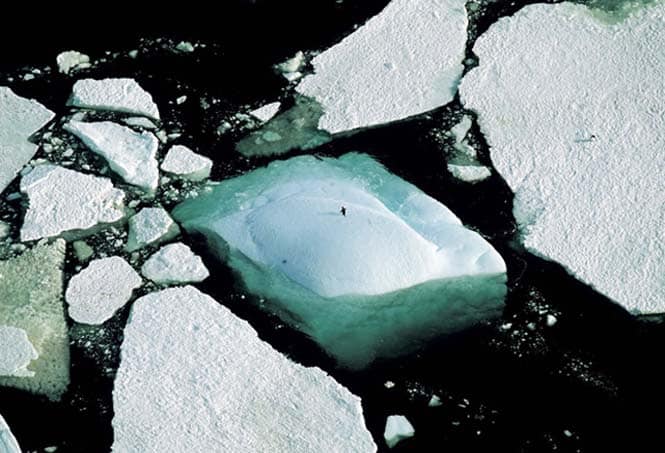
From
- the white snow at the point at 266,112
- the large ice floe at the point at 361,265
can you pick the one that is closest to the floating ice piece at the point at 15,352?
the large ice floe at the point at 361,265

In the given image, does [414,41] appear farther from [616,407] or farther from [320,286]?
[616,407]

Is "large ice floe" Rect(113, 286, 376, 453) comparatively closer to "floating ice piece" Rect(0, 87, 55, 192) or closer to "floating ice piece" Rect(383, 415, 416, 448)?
"floating ice piece" Rect(383, 415, 416, 448)

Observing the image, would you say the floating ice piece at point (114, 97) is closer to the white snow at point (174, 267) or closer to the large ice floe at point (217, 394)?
the white snow at point (174, 267)

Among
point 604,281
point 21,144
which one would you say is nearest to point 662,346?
point 604,281

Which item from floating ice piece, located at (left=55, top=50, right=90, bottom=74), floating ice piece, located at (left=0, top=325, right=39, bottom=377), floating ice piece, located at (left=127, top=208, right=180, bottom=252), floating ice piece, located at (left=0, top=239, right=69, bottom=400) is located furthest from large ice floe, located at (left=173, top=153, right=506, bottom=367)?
floating ice piece, located at (left=55, top=50, right=90, bottom=74)

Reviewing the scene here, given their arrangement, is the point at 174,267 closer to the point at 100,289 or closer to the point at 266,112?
the point at 100,289
